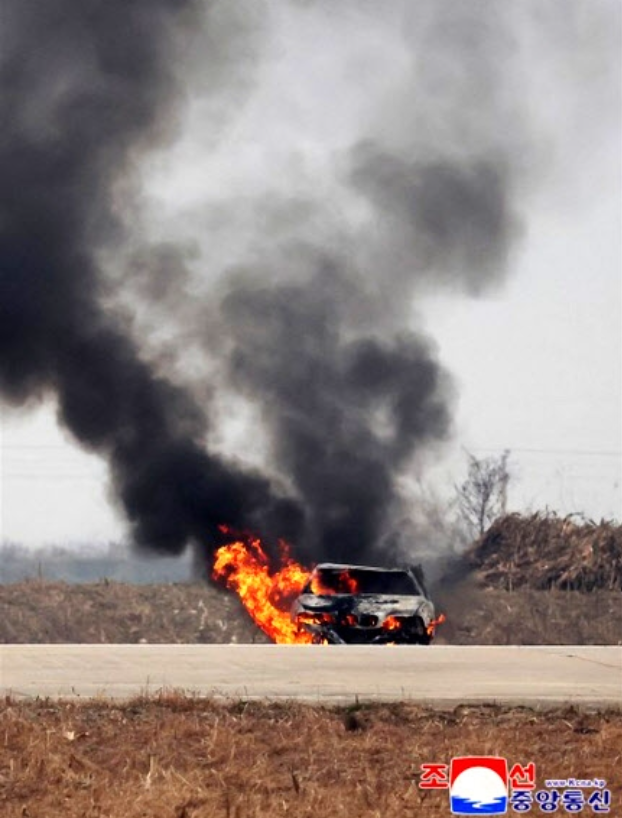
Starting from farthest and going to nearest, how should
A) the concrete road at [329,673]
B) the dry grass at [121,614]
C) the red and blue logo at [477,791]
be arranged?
the dry grass at [121,614], the concrete road at [329,673], the red and blue logo at [477,791]

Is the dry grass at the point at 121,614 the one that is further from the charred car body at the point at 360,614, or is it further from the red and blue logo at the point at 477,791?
the red and blue logo at the point at 477,791

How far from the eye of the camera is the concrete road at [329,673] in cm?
1270

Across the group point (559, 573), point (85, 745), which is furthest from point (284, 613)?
point (85, 745)

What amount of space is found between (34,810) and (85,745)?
5.34ft

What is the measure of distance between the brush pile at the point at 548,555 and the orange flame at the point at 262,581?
6.00 m

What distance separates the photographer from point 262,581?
97.1 feet

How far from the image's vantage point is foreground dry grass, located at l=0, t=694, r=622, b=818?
890cm

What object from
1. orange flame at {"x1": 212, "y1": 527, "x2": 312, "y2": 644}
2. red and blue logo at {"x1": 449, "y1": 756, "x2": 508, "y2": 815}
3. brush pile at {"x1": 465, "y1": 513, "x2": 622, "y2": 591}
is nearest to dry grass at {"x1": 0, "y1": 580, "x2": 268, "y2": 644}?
orange flame at {"x1": 212, "y1": 527, "x2": 312, "y2": 644}

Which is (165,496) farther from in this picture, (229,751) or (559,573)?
(229,751)

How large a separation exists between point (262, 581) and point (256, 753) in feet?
63.6

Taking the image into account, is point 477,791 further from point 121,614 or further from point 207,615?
point 121,614

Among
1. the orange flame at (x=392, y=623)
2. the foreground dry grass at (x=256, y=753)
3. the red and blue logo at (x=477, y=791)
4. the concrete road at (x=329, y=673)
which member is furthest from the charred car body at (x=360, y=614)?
the red and blue logo at (x=477, y=791)

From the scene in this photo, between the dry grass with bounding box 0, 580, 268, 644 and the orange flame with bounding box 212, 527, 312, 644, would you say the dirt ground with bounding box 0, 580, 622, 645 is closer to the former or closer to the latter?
the dry grass with bounding box 0, 580, 268, 644

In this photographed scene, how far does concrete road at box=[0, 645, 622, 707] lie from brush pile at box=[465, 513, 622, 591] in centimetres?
1594
